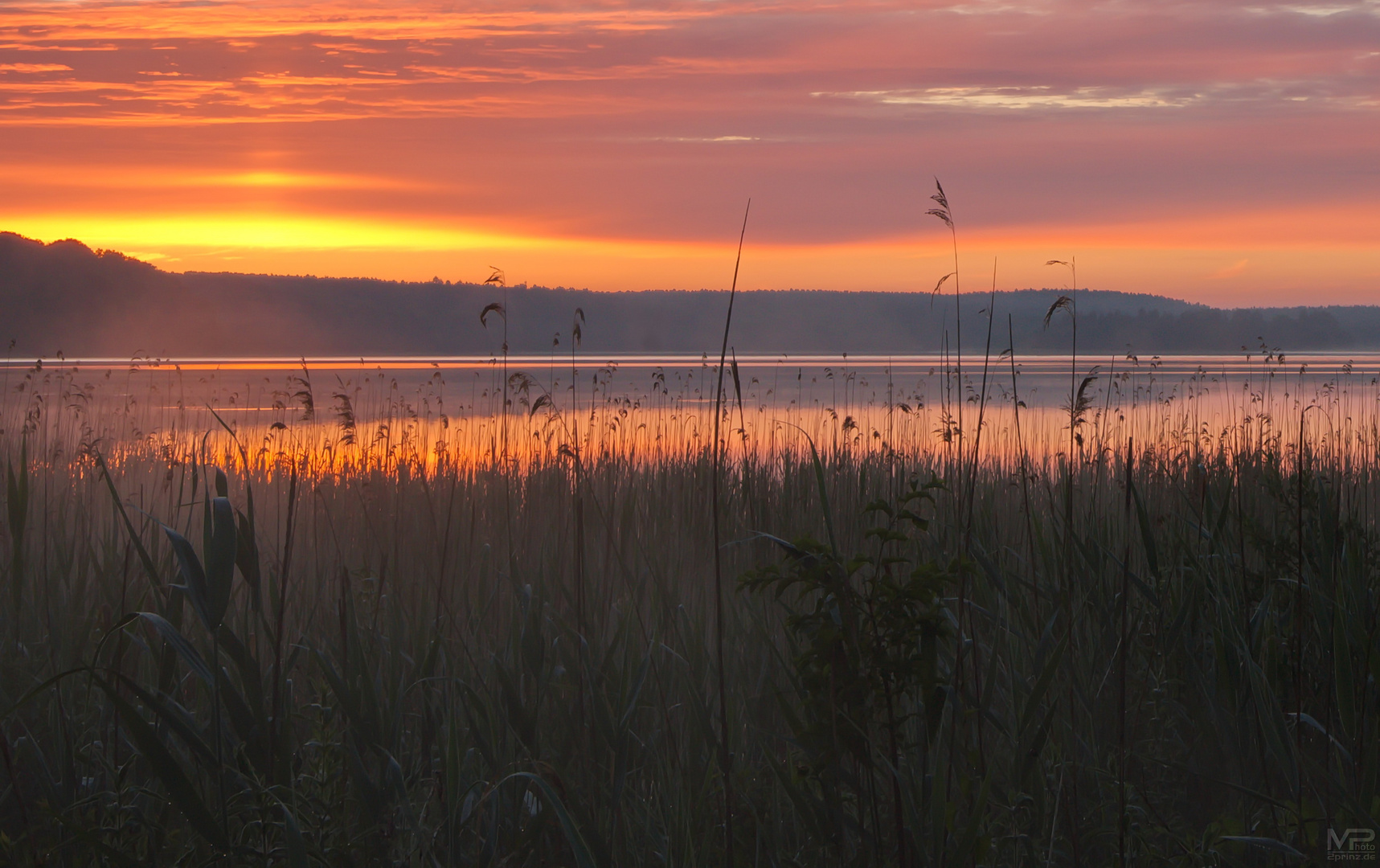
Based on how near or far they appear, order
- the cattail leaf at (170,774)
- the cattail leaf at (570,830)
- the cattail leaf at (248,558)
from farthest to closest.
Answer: the cattail leaf at (248,558), the cattail leaf at (170,774), the cattail leaf at (570,830)

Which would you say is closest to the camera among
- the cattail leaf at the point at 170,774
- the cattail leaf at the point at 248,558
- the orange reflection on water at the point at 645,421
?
the cattail leaf at the point at 170,774

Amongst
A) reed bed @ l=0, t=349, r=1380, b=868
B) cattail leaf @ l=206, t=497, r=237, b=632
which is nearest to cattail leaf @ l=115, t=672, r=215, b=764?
reed bed @ l=0, t=349, r=1380, b=868

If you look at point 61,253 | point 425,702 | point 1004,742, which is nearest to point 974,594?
point 1004,742

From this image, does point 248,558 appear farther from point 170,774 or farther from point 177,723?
point 170,774

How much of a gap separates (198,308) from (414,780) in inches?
4552

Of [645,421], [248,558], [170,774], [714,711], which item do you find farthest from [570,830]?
[645,421]

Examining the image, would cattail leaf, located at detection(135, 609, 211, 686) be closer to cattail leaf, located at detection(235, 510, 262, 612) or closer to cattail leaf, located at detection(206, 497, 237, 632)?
cattail leaf, located at detection(206, 497, 237, 632)

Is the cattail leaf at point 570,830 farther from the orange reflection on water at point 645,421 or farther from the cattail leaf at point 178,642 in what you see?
the orange reflection on water at point 645,421

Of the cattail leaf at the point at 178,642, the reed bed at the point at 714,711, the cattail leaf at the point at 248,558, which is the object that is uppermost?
the cattail leaf at the point at 248,558

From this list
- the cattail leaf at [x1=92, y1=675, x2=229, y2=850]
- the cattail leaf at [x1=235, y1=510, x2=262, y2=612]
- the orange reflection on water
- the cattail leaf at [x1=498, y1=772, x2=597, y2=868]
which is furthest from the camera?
the orange reflection on water

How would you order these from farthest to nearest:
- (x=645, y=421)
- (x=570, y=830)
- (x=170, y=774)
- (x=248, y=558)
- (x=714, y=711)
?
1. (x=645, y=421)
2. (x=714, y=711)
3. (x=248, y=558)
4. (x=170, y=774)
5. (x=570, y=830)

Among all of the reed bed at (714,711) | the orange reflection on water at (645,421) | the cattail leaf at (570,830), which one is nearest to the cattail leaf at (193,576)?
the reed bed at (714,711)

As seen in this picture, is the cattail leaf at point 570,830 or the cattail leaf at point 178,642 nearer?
the cattail leaf at point 570,830

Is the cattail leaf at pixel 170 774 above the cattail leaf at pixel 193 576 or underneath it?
underneath
